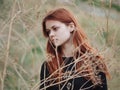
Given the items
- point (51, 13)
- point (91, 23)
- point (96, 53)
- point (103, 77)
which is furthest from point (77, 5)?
point (96, 53)

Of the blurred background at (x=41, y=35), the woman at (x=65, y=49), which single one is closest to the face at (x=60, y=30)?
the woman at (x=65, y=49)

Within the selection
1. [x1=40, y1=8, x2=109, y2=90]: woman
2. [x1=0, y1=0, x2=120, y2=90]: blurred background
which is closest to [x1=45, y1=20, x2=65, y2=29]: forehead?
[x1=40, y1=8, x2=109, y2=90]: woman

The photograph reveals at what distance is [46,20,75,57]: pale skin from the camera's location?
145cm

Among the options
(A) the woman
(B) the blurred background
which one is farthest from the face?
(B) the blurred background

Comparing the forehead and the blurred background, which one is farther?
the blurred background

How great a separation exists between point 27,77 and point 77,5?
469 mm

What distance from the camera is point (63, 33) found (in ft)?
4.78

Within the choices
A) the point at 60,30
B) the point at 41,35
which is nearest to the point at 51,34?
the point at 60,30

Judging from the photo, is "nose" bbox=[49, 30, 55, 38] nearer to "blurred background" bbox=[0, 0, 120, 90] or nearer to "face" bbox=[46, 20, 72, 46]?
"face" bbox=[46, 20, 72, 46]

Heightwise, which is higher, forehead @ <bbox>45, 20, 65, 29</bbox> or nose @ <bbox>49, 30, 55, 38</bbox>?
forehead @ <bbox>45, 20, 65, 29</bbox>

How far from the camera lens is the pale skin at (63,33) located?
145cm

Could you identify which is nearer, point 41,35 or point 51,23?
point 51,23

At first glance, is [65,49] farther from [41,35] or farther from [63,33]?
[41,35]

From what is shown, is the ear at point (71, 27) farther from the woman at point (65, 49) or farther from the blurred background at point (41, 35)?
the blurred background at point (41, 35)
